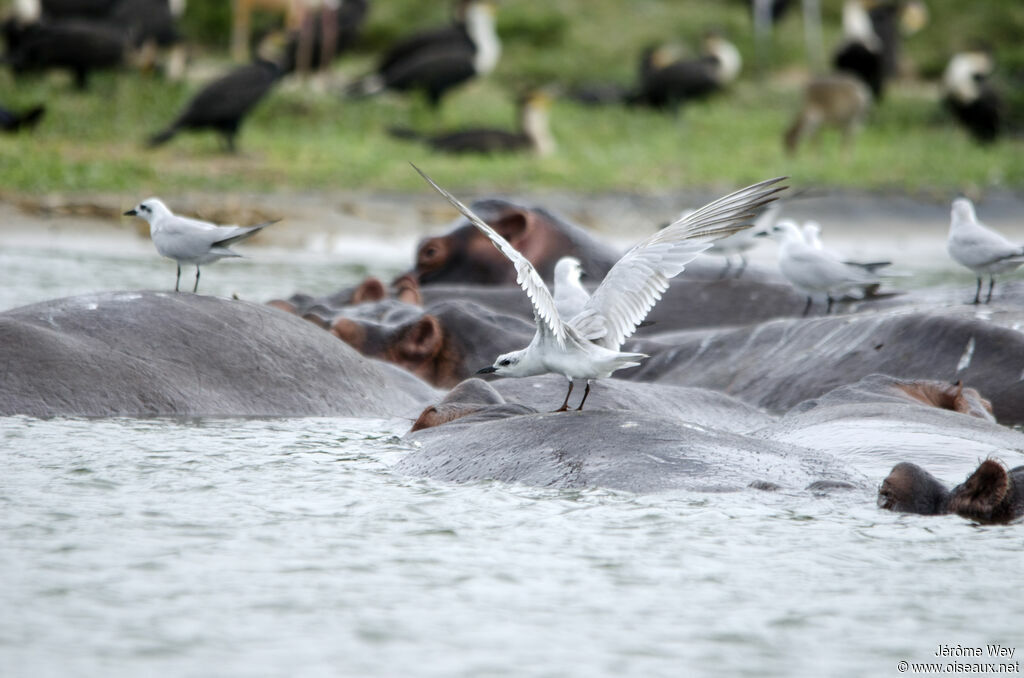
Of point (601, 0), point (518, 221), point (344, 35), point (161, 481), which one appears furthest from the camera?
point (601, 0)

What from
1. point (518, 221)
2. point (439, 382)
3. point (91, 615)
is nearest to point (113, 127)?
point (518, 221)

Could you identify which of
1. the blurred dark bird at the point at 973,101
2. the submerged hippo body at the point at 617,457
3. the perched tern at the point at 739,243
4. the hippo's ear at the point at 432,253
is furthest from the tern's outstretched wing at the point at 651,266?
the blurred dark bird at the point at 973,101

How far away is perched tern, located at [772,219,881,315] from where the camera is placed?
680 cm

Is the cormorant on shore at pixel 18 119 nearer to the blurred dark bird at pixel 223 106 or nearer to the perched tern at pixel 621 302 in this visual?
the blurred dark bird at pixel 223 106

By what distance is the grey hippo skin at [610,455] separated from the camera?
4.10 m

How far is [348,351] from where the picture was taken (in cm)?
525

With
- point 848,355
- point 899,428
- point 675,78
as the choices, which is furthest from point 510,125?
point 899,428

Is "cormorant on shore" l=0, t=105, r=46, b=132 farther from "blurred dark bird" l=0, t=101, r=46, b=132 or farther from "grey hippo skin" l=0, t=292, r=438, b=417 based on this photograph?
"grey hippo skin" l=0, t=292, r=438, b=417

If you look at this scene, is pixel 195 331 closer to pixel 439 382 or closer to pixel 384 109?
pixel 439 382

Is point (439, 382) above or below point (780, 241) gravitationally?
below

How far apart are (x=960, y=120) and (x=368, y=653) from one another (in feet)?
63.4

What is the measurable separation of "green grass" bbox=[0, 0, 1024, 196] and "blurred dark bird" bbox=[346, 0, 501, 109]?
350 millimetres

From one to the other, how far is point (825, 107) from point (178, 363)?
15.2m

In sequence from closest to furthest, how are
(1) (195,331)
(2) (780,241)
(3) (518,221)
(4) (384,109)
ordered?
(1) (195,331)
(3) (518,221)
(2) (780,241)
(4) (384,109)
